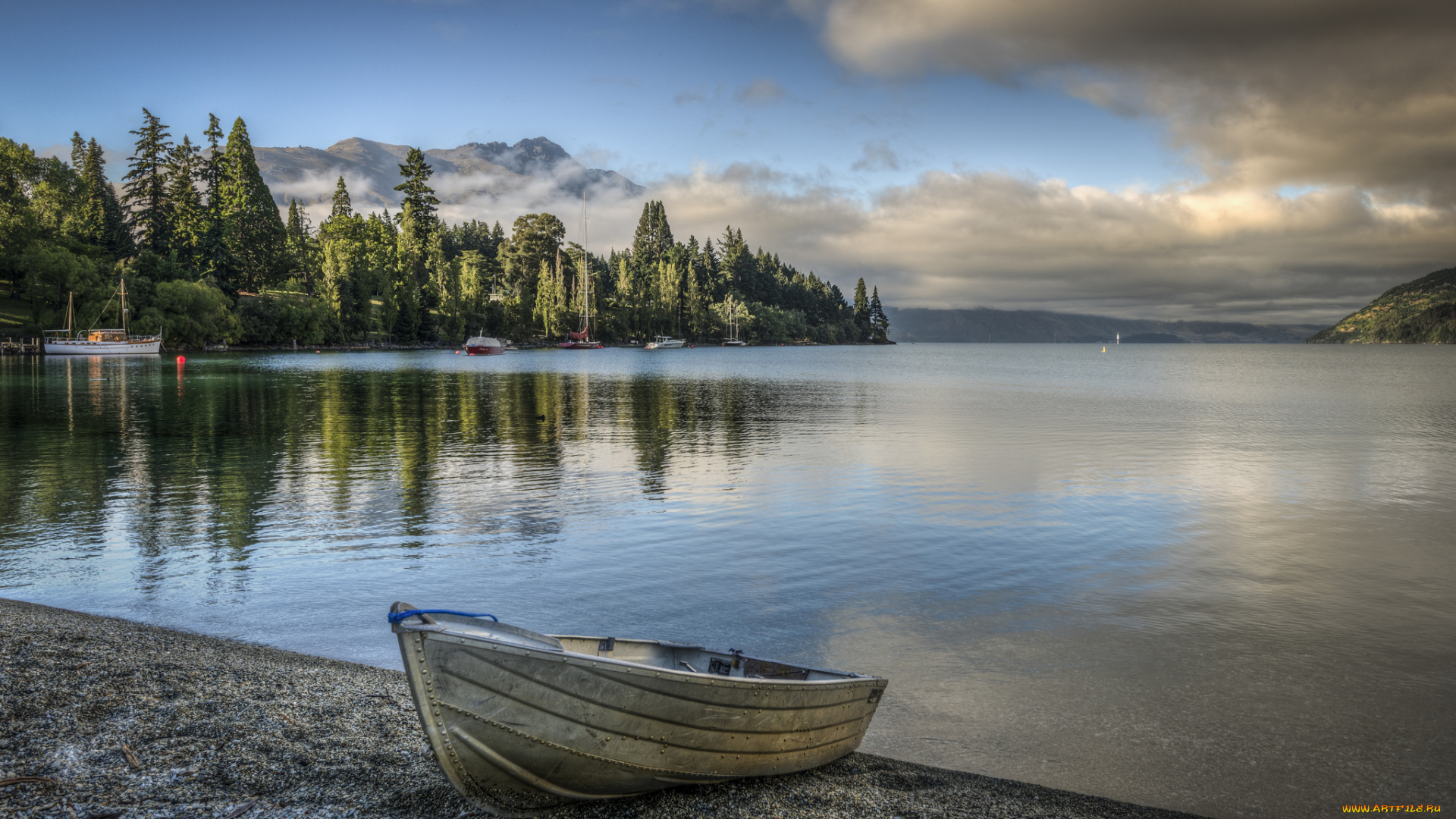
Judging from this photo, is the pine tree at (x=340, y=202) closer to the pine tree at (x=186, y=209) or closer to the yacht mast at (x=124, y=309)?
the pine tree at (x=186, y=209)

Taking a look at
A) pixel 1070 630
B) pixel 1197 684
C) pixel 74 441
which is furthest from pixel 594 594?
pixel 74 441

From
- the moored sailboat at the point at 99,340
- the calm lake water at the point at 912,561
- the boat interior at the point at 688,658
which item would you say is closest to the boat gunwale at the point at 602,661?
the boat interior at the point at 688,658

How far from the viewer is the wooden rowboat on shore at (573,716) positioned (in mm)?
5863

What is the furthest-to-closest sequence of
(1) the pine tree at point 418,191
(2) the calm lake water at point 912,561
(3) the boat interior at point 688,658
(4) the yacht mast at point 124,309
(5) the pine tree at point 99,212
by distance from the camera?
1. (1) the pine tree at point 418,191
2. (5) the pine tree at point 99,212
3. (4) the yacht mast at point 124,309
4. (2) the calm lake water at point 912,561
5. (3) the boat interior at point 688,658

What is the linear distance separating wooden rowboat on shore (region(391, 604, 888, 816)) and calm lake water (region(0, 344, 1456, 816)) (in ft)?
7.55

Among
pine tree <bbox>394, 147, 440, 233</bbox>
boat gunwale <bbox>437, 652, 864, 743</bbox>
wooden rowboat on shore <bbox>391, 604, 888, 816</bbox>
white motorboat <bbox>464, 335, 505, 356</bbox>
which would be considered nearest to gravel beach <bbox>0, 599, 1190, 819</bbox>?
wooden rowboat on shore <bbox>391, 604, 888, 816</bbox>

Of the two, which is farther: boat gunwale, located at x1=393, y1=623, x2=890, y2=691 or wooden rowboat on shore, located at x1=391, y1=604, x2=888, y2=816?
wooden rowboat on shore, located at x1=391, y1=604, x2=888, y2=816

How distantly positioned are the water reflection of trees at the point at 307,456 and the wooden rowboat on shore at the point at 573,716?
943 centimetres

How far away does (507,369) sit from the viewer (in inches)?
3856

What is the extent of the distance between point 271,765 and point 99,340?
124959 millimetres

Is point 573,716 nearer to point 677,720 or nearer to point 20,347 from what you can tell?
point 677,720

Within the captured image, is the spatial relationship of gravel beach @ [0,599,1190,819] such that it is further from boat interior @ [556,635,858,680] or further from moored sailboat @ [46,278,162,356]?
moored sailboat @ [46,278,162,356]

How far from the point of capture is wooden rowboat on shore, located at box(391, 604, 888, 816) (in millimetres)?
5863

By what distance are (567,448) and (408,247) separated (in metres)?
150
